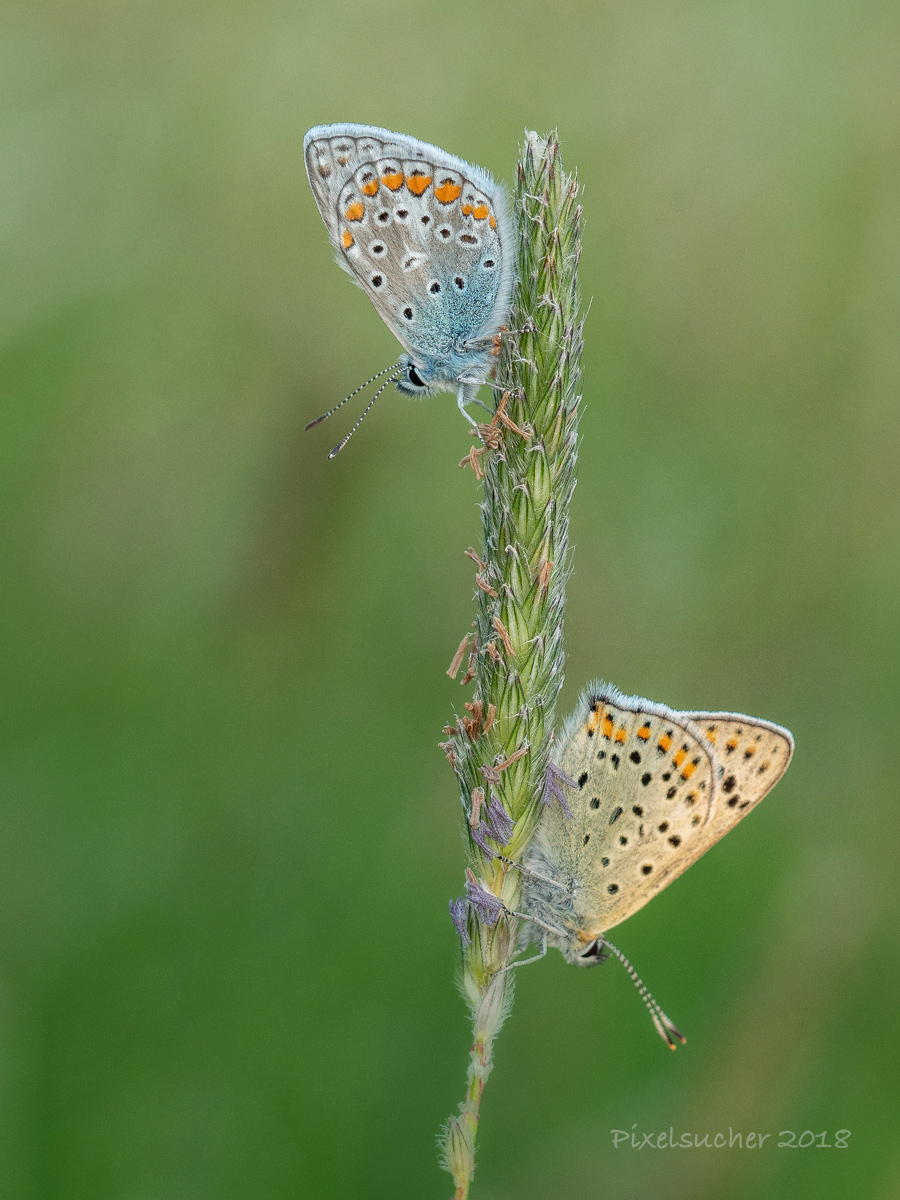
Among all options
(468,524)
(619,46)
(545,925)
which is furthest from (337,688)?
(619,46)

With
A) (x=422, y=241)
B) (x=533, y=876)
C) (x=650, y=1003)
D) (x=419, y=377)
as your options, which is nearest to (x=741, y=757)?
(x=533, y=876)

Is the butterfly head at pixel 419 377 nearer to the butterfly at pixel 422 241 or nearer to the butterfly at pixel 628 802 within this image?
the butterfly at pixel 422 241

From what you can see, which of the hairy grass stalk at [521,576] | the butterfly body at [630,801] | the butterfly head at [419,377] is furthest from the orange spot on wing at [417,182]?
the butterfly body at [630,801]

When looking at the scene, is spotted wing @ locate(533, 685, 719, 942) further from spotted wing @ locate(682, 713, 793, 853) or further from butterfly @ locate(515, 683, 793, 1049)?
spotted wing @ locate(682, 713, 793, 853)

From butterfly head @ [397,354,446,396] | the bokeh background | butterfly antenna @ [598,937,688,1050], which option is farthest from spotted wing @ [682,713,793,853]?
the bokeh background

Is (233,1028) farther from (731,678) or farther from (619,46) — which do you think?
(619,46)
